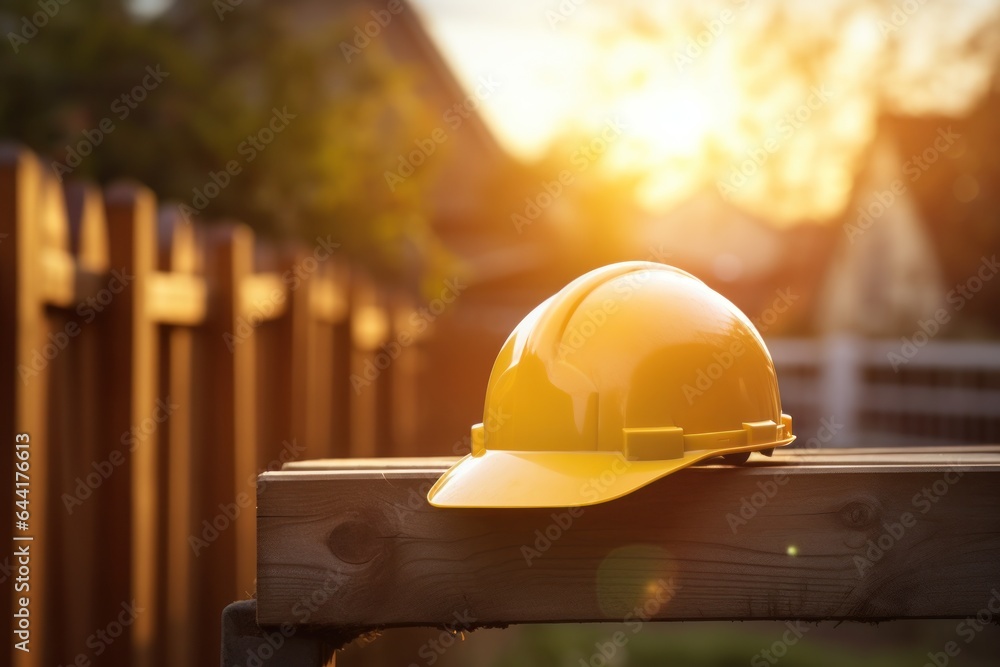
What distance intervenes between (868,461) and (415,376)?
7625 millimetres

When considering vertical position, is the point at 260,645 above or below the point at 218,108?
below

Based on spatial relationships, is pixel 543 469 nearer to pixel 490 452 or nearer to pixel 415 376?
pixel 490 452

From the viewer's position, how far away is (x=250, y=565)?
170 inches

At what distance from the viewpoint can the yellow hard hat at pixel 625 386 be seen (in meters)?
1.66

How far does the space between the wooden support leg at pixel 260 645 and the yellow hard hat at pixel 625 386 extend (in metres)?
0.32

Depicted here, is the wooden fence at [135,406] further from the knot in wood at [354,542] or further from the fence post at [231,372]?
the knot in wood at [354,542]

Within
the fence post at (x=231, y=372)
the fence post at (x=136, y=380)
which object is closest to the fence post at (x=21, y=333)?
the fence post at (x=136, y=380)

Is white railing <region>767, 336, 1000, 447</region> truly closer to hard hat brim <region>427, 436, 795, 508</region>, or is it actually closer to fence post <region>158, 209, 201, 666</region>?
fence post <region>158, 209, 201, 666</region>

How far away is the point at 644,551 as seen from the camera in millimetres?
1511

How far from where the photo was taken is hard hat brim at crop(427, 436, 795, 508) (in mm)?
1497

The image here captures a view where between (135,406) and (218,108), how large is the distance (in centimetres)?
463

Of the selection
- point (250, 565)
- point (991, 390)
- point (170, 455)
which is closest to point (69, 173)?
point (250, 565)

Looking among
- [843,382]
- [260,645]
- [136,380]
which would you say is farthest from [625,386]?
[843,382]

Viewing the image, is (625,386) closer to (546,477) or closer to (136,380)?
(546,477)
